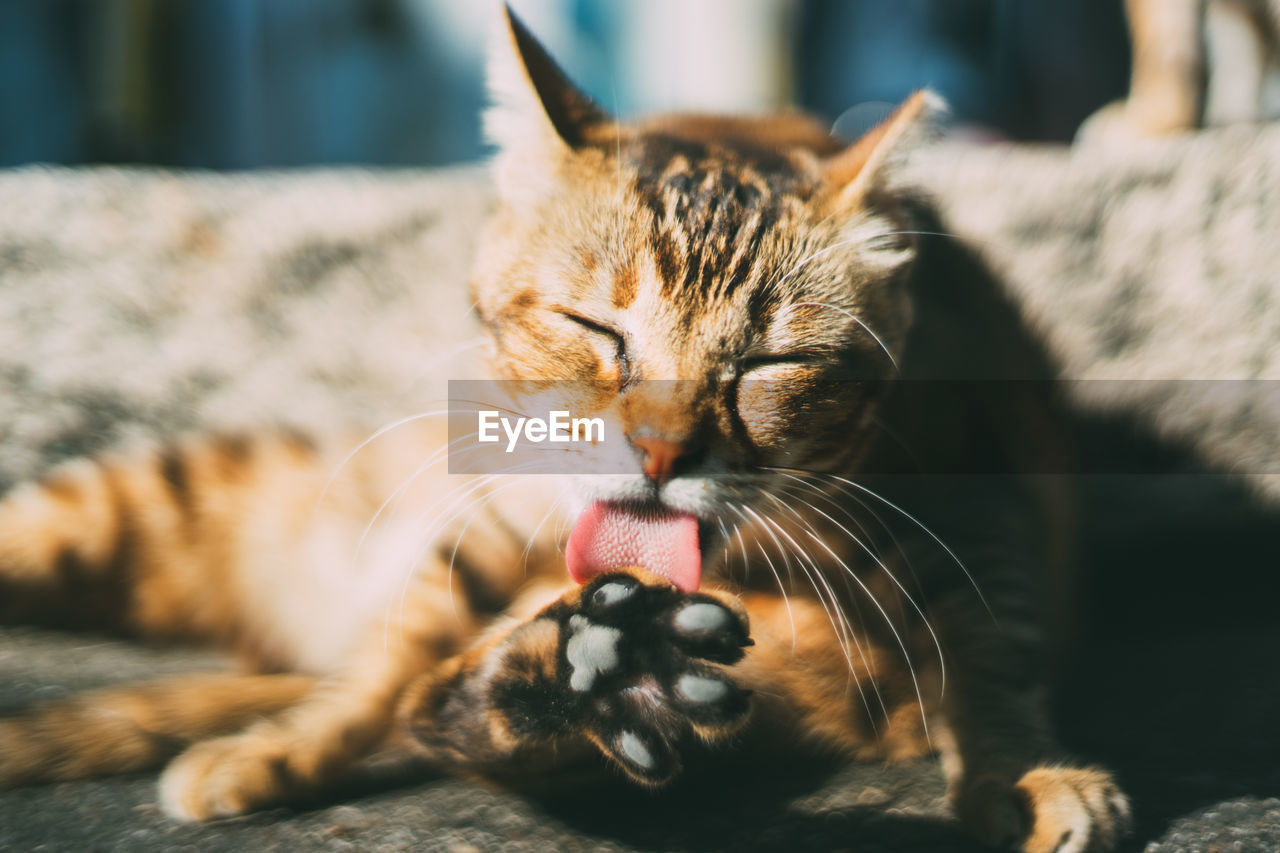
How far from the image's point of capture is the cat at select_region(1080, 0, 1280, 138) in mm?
1466

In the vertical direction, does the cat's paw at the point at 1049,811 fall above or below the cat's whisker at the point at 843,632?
below

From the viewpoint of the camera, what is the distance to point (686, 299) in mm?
840

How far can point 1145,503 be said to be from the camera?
1.41 metres

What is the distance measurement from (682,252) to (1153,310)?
0.96 m

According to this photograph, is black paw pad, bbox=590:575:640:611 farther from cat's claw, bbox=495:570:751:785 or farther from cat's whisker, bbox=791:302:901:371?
cat's whisker, bbox=791:302:901:371

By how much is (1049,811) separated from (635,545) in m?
0.42

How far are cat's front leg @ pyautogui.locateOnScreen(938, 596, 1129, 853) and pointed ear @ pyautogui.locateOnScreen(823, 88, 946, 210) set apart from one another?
496mm

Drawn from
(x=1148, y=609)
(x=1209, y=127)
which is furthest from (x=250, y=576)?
(x=1209, y=127)

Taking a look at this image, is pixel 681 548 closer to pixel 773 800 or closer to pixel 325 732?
pixel 773 800

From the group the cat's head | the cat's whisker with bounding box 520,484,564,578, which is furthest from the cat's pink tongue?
the cat's whisker with bounding box 520,484,564,578

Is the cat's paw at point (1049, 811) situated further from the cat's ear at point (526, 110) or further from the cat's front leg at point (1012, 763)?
the cat's ear at point (526, 110)

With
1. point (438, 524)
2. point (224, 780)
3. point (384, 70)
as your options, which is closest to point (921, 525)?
point (438, 524)

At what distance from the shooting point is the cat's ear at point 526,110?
963 mm

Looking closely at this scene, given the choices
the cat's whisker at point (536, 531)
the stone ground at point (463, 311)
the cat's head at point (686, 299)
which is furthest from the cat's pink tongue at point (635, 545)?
the stone ground at point (463, 311)
